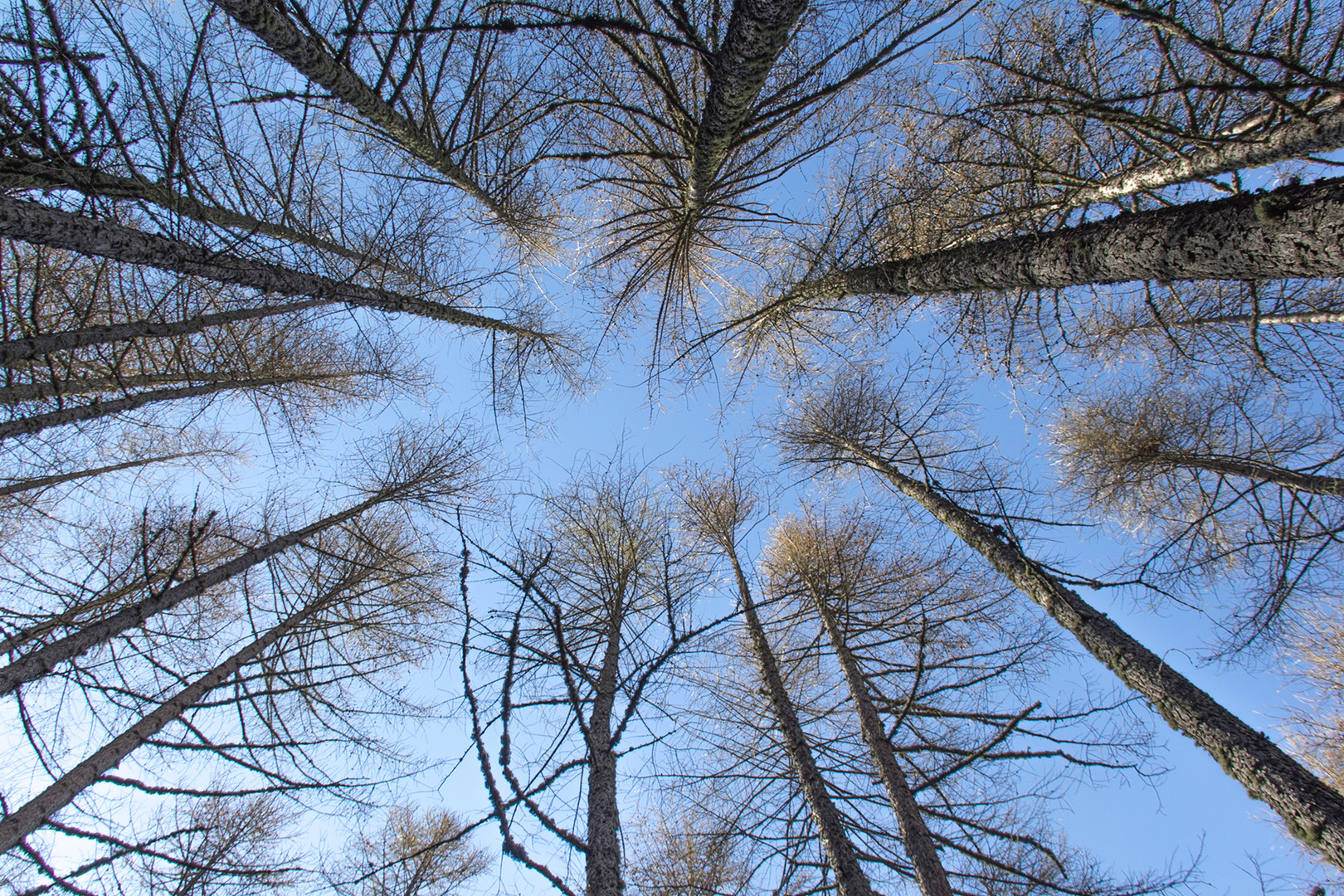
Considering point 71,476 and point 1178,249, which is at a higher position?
point 71,476

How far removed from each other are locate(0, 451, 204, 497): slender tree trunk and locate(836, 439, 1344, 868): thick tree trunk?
790 centimetres

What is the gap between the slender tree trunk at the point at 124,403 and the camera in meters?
4.00

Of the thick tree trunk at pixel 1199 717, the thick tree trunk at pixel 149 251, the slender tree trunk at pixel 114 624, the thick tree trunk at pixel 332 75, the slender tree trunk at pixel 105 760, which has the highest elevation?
the thick tree trunk at pixel 332 75

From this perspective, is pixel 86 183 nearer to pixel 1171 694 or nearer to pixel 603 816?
pixel 603 816

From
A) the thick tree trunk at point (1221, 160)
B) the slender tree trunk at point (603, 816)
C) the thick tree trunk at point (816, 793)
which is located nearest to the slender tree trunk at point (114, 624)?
the slender tree trunk at point (603, 816)

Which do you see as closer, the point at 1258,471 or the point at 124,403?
the point at 124,403

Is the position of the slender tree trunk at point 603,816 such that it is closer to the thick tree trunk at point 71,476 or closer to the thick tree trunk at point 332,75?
the thick tree trunk at point 332,75

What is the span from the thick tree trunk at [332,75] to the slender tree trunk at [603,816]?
12.1 ft

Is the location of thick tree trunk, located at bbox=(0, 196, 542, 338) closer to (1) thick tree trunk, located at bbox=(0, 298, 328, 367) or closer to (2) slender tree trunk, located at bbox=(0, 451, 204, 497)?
(1) thick tree trunk, located at bbox=(0, 298, 328, 367)

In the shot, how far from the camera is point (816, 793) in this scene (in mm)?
3924

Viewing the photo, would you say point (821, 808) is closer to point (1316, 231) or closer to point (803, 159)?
point (1316, 231)

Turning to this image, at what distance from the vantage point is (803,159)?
4.16 metres

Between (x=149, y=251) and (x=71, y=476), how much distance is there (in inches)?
189

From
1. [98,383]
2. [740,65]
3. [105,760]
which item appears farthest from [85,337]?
[740,65]
